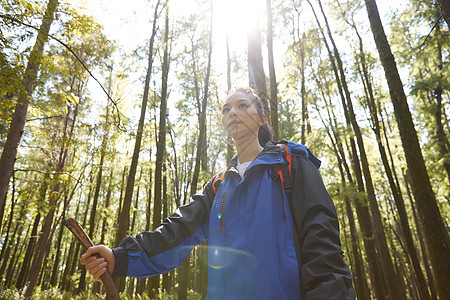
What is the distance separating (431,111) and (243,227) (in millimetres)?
10862

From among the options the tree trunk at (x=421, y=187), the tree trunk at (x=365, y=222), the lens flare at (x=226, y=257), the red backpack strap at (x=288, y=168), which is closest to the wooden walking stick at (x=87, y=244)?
the lens flare at (x=226, y=257)

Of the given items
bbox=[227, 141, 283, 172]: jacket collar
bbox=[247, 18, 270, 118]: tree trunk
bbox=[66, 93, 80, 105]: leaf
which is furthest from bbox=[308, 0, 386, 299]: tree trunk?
bbox=[227, 141, 283, 172]: jacket collar

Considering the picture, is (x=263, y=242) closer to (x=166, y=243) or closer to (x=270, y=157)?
(x=270, y=157)

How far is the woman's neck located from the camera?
6.45 feet

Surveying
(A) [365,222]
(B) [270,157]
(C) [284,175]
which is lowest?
(C) [284,175]

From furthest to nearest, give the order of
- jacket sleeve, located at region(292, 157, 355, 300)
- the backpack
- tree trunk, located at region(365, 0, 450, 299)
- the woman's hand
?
tree trunk, located at region(365, 0, 450, 299) < the backpack < the woman's hand < jacket sleeve, located at region(292, 157, 355, 300)

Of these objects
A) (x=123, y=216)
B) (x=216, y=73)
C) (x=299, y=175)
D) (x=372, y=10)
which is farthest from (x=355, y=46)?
(x=299, y=175)

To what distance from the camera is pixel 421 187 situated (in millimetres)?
4445

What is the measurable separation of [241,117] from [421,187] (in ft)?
13.6

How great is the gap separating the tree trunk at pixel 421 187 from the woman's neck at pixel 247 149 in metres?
3.99

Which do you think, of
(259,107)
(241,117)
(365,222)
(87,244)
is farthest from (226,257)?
(365,222)

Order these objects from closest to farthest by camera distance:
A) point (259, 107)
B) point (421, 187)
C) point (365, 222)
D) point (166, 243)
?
1. point (166, 243)
2. point (259, 107)
3. point (421, 187)
4. point (365, 222)

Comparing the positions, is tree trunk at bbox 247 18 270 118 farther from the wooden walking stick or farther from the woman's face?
the wooden walking stick

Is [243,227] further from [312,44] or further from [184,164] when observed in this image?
[184,164]
